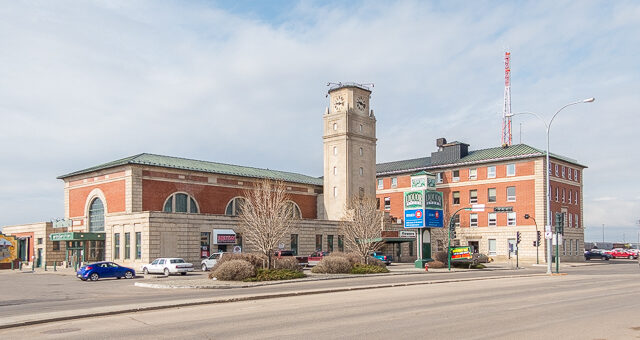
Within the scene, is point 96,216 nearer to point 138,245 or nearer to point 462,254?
point 138,245

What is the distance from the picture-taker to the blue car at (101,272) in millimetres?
38750

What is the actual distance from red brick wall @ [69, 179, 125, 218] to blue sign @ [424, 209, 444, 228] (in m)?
28.8

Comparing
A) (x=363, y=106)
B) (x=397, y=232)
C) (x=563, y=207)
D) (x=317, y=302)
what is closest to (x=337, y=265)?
(x=317, y=302)

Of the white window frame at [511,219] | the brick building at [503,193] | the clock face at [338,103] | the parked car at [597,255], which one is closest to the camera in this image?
the brick building at [503,193]

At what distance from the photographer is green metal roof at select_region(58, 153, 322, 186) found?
5913 centimetres

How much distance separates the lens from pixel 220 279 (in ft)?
109

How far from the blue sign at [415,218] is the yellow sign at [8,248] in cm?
4347

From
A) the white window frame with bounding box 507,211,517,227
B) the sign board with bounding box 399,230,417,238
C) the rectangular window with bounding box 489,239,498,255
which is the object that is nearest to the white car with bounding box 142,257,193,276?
the sign board with bounding box 399,230,417,238

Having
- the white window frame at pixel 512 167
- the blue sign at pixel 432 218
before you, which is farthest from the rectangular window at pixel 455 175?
the blue sign at pixel 432 218

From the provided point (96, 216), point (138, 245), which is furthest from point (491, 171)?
point (96, 216)

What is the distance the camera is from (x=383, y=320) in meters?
15.4

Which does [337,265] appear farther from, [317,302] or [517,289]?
[317,302]

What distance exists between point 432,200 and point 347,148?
2300cm

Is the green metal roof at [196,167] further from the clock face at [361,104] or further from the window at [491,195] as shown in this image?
the window at [491,195]
